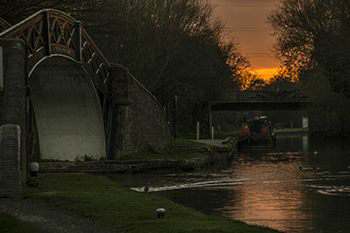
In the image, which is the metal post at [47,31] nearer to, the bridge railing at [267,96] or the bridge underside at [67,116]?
the bridge underside at [67,116]

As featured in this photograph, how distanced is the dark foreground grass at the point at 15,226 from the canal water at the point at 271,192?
549cm

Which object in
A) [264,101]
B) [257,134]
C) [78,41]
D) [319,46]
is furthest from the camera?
[264,101]

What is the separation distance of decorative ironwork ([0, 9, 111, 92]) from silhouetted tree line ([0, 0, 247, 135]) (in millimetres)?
2044

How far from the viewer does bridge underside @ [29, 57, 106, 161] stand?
3831cm

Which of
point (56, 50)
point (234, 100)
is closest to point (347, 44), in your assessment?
point (56, 50)

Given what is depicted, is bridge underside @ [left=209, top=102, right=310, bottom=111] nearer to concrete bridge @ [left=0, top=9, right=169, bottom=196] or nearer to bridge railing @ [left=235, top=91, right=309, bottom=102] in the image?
bridge railing @ [left=235, top=91, right=309, bottom=102]

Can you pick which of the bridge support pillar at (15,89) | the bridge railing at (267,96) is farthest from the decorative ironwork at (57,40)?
the bridge railing at (267,96)

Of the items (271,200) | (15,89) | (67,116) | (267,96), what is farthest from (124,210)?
(267,96)

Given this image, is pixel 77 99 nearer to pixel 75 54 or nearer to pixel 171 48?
pixel 75 54

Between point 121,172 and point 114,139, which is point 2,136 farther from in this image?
point 114,139

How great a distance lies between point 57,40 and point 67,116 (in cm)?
684

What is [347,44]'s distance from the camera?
55938mm

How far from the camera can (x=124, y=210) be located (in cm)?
1847

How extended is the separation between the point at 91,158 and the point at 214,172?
19.8 ft
